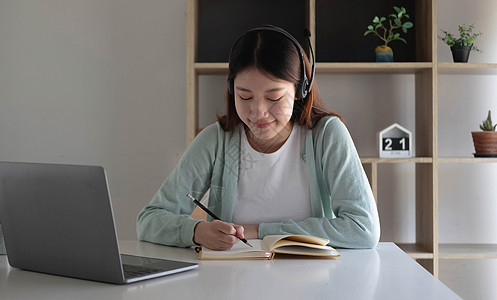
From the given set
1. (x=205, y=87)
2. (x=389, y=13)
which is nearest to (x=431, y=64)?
(x=389, y=13)

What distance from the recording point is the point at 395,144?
9.00ft

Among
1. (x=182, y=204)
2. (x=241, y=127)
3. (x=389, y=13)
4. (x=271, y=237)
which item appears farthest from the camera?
(x=389, y=13)

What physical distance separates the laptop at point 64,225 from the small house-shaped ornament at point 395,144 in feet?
5.50

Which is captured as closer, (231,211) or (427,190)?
(231,211)

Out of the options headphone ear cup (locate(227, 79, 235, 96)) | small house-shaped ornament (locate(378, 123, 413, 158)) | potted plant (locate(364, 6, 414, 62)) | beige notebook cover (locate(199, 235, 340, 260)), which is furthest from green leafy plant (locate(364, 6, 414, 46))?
beige notebook cover (locate(199, 235, 340, 260))

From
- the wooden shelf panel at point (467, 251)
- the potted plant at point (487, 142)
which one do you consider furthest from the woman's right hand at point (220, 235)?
the potted plant at point (487, 142)

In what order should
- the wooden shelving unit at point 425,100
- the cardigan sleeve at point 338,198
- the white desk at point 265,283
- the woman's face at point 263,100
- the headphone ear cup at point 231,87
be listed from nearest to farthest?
the white desk at point 265,283
the cardigan sleeve at point 338,198
the woman's face at point 263,100
the headphone ear cup at point 231,87
the wooden shelving unit at point 425,100

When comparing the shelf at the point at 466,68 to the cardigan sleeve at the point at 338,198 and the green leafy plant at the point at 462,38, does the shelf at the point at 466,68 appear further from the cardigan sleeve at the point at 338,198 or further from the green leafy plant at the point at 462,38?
the cardigan sleeve at the point at 338,198

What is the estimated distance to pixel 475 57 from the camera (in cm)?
296

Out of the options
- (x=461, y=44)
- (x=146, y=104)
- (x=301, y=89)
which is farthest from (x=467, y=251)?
(x=146, y=104)

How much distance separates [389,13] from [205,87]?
0.95 meters

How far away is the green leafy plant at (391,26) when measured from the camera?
2.72 m

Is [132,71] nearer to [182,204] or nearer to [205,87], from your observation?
[205,87]

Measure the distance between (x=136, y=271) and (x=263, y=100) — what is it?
2.13 ft
